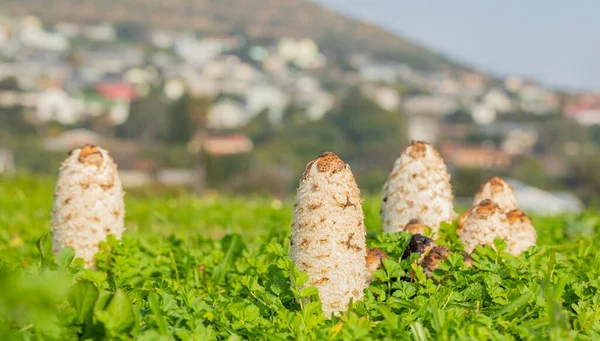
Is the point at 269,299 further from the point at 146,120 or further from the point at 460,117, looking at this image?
the point at 460,117

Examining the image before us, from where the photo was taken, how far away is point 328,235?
121 inches

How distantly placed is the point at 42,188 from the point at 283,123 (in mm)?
135216

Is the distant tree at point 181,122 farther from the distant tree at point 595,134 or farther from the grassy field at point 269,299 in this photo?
the grassy field at point 269,299

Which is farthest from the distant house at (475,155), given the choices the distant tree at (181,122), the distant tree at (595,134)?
the distant tree at (181,122)

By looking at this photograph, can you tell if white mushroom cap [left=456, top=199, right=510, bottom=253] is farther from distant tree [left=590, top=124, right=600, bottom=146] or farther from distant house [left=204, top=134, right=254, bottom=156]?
distant tree [left=590, top=124, right=600, bottom=146]

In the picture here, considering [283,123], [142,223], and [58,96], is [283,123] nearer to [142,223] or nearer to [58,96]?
[58,96]

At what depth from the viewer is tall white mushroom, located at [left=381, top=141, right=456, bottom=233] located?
14.1ft

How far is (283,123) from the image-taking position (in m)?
148

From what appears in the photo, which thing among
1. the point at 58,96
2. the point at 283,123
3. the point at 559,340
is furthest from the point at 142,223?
the point at 58,96

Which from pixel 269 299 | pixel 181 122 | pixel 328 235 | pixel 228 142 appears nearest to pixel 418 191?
pixel 328 235

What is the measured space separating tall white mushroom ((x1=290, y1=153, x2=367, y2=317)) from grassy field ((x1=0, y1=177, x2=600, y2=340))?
0.09 meters

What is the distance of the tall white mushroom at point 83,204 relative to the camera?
4113mm

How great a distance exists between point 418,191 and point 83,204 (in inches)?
81.3

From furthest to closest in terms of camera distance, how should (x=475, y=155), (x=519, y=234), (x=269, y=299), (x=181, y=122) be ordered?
(x=475, y=155) → (x=181, y=122) → (x=519, y=234) → (x=269, y=299)
